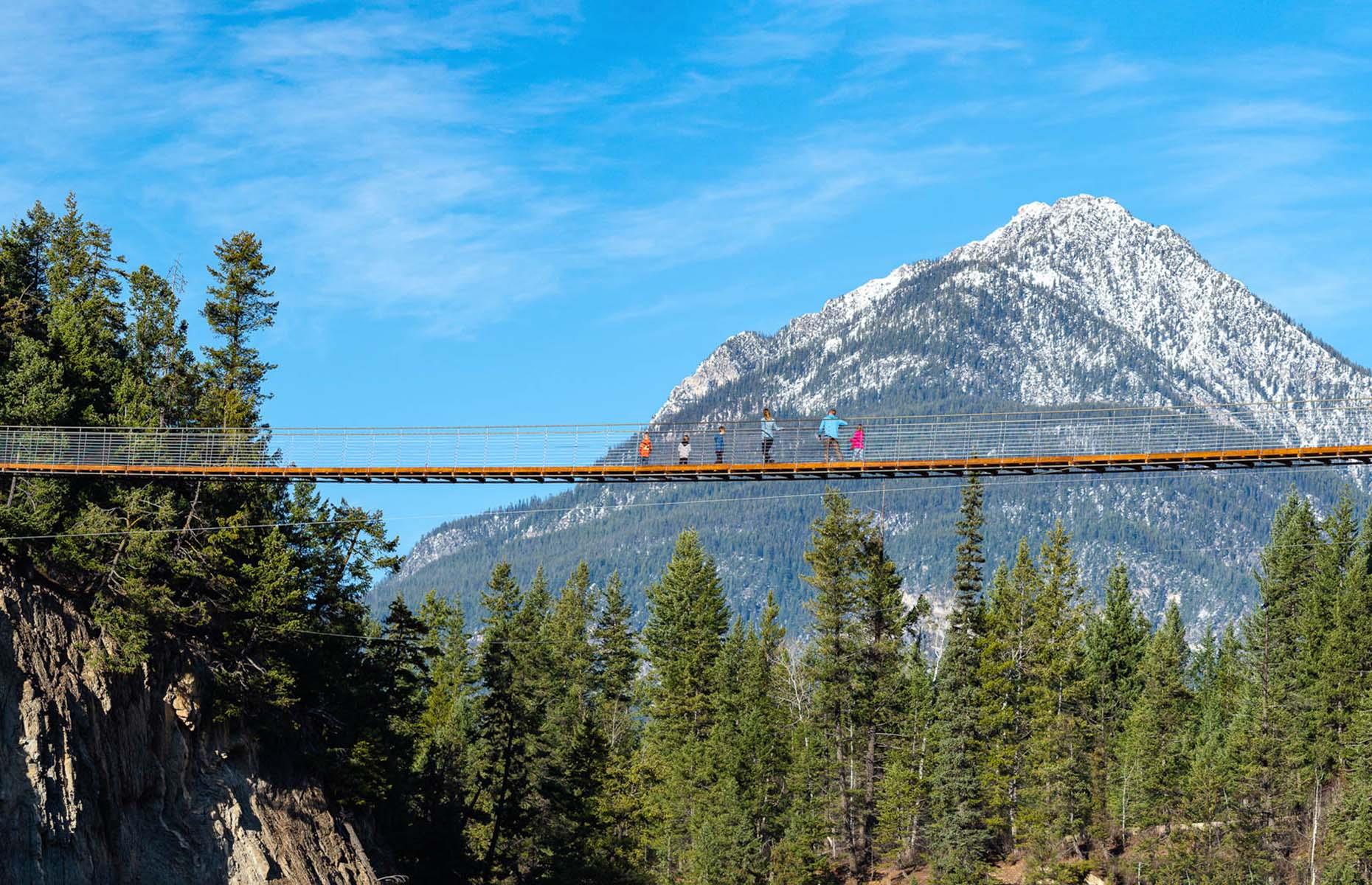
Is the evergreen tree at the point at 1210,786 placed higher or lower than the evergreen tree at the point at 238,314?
lower

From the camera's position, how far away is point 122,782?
5538cm

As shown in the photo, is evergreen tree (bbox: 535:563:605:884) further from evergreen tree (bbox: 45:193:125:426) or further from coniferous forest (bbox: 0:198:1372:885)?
evergreen tree (bbox: 45:193:125:426)

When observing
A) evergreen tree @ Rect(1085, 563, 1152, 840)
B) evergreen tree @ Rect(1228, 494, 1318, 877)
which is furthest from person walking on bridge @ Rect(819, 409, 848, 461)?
evergreen tree @ Rect(1085, 563, 1152, 840)

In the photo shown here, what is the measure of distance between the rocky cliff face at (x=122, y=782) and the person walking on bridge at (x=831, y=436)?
999 inches

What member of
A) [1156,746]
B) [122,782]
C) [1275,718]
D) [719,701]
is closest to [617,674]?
[719,701]

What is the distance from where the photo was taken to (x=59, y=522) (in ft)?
190

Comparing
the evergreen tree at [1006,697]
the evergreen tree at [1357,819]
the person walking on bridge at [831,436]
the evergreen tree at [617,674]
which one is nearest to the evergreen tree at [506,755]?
the evergreen tree at [617,674]

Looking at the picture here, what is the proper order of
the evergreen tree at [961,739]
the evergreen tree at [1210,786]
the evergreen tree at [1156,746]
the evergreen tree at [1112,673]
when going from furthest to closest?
the evergreen tree at [1112,673] < the evergreen tree at [1156,746] < the evergreen tree at [1210,786] < the evergreen tree at [961,739]

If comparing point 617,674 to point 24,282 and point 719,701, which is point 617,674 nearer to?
point 719,701

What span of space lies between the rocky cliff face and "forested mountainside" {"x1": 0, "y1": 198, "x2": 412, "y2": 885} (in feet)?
0.23

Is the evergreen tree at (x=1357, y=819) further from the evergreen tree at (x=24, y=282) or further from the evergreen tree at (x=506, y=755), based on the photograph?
the evergreen tree at (x=24, y=282)

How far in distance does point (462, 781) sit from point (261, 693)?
67.4 feet

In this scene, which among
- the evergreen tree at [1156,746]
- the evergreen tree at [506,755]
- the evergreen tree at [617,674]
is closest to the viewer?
the evergreen tree at [506,755]

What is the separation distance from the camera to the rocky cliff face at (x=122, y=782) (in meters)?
51.2
